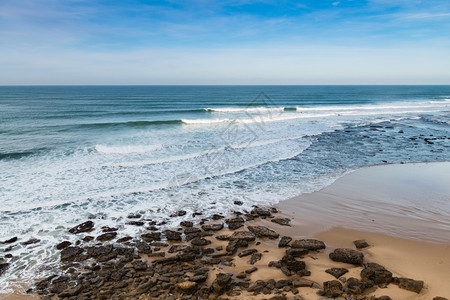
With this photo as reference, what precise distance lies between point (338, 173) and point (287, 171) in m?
2.12

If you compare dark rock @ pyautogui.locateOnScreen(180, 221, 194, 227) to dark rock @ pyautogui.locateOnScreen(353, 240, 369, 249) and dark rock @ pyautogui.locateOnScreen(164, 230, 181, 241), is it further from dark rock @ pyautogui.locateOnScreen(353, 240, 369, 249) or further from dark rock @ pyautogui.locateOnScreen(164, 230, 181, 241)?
dark rock @ pyautogui.locateOnScreen(353, 240, 369, 249)

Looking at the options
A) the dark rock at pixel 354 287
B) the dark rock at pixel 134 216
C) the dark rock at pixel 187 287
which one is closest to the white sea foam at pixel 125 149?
the dark rock at pixel 134 216

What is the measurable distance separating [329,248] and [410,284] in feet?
5.69

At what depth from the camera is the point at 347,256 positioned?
A: 5812 millimetres

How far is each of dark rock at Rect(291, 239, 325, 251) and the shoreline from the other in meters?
0.10

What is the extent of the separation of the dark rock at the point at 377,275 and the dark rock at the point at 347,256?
35 centimetres

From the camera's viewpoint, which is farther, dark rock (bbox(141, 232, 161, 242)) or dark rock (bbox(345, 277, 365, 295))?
dark rock (bbox(141, 232, 161, 242))

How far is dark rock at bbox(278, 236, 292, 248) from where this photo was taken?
653 centimetres

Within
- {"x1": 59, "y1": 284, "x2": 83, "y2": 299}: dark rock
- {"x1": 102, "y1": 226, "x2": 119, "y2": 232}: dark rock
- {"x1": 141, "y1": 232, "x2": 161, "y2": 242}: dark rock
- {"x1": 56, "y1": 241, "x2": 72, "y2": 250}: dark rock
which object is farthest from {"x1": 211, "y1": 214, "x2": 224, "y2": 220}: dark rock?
{"x1": 59, "y1": 284, "x2": 83, "y2": 299}: dark rock

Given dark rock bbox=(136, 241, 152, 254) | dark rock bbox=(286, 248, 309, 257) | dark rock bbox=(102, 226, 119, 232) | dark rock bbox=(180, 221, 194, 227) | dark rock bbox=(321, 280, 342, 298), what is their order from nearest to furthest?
dark rock bbox=(321, 280, 342, 298)
dark rock bbox=(286, 248, 309, 257)
dark rock bbox=(136, 241, 152, 254)
dark rock bbox=(102, 226, 119, 232)
dark rock bbox=(180, 221, 194, 227)

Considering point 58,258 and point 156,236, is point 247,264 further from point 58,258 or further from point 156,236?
point 58,258

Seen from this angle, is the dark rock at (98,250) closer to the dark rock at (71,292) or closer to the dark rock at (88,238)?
the dark rock at (88,238)

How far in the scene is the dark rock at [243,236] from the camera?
6.82m

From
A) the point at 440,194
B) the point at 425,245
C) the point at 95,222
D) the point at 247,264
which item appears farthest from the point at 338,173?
the point at 95,222
